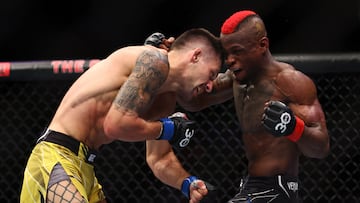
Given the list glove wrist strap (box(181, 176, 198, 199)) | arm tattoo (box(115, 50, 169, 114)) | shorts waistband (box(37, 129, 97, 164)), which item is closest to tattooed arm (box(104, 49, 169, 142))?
arm tattoo (box(115, 50, 169, 114))

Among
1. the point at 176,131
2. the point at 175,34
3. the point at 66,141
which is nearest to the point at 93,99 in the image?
the point at 66,141

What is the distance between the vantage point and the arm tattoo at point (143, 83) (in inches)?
74.9

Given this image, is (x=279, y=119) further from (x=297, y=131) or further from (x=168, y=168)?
(x=168, y=168)

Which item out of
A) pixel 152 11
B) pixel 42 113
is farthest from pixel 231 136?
pixel 42 113

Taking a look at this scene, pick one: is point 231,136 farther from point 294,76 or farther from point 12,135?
point 12,135

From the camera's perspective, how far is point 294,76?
2.21 metres

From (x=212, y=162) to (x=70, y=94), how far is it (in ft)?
3.27

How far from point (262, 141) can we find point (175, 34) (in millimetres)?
796

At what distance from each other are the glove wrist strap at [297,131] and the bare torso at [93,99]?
→ 506 millimetres

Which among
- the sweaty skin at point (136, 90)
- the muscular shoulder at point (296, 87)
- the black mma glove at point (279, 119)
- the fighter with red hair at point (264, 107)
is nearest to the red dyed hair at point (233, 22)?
the fighter with red hair at point (264, 107)

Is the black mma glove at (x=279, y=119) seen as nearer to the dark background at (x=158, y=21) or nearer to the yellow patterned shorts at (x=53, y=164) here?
the yellow patterned shorts at (x=53, y=164)

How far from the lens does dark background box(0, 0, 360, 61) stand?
2801mm

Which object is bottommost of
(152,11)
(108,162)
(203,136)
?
(108,162)

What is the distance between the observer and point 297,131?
6.81 feet
